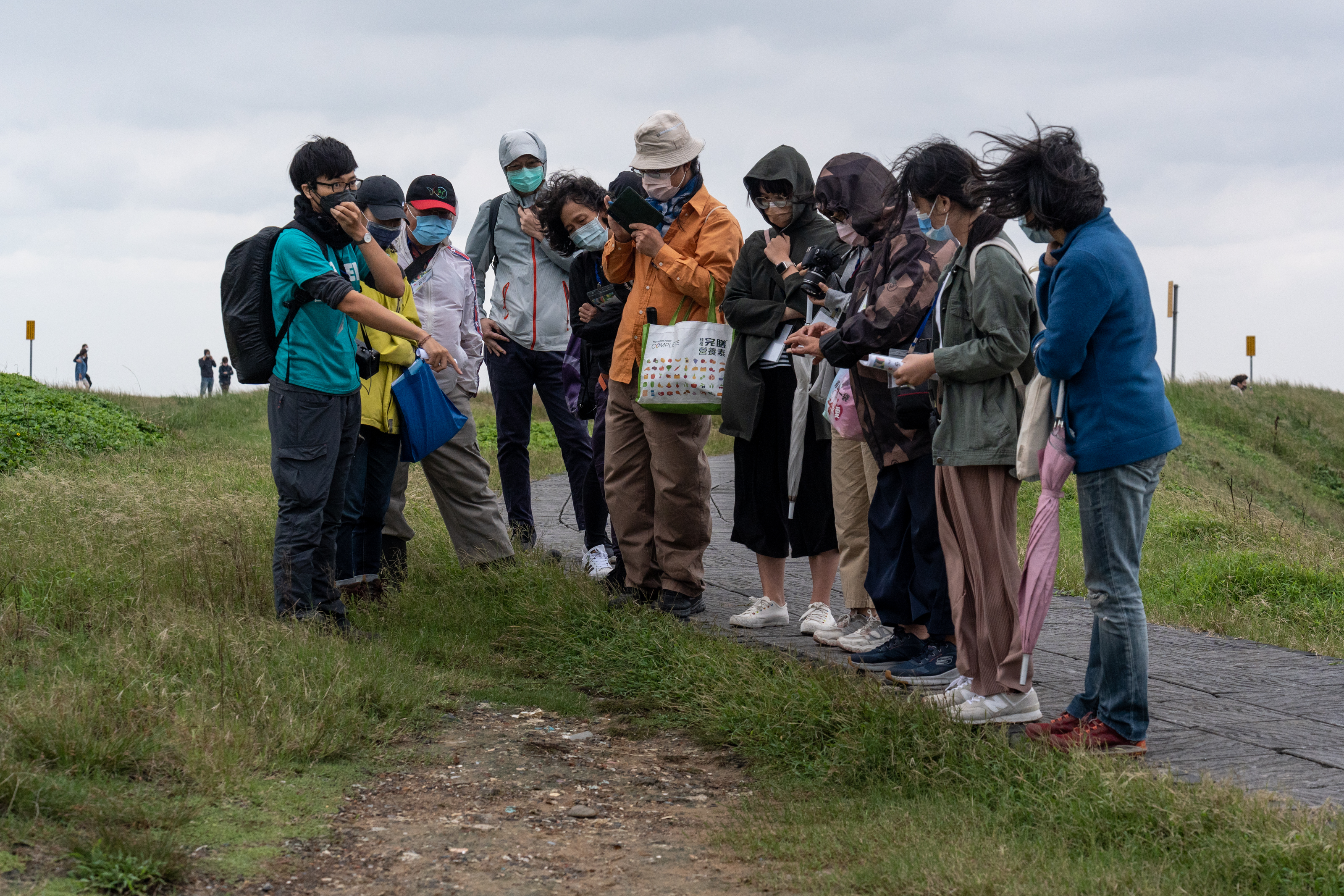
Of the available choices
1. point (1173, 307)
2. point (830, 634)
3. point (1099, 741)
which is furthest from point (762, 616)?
point (1173, 307)

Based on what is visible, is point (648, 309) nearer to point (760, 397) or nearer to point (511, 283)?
point (760, 397)

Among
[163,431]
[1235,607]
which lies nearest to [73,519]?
[1235,607]

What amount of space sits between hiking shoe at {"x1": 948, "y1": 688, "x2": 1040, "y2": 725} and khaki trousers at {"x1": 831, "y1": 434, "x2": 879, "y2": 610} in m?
1.13

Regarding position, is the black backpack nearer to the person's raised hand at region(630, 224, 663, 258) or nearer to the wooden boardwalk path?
the person's raised hand at region(630, 224, 663, 258)

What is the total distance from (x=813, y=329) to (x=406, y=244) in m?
2.74

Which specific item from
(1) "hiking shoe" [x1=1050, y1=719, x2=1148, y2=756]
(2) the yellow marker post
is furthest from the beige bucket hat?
(2) the yellow marker post

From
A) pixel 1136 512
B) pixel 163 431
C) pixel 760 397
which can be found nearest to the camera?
pixel 1136 512

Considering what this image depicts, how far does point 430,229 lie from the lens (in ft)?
23.1

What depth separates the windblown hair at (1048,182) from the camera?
3998 mm

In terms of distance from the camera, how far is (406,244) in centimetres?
707

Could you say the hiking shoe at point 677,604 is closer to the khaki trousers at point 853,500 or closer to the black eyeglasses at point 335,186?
the khaki trousers at point 853,500

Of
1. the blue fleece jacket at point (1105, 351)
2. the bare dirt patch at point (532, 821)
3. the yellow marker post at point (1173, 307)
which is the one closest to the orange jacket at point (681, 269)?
the bare dirt patch at point (532, 821)

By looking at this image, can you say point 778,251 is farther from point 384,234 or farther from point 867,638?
point 384,234

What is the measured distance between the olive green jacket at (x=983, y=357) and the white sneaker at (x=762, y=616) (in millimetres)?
2108
